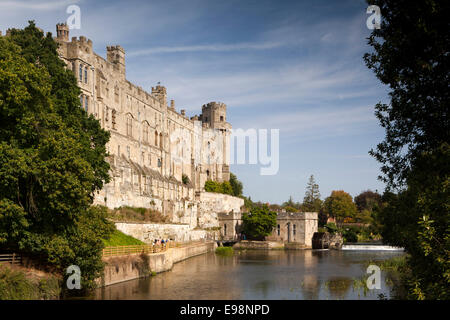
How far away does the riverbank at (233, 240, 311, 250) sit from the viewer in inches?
2657

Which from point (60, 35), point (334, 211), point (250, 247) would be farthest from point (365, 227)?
point (60, 35)

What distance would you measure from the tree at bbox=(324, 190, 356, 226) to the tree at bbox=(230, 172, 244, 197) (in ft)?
68.4

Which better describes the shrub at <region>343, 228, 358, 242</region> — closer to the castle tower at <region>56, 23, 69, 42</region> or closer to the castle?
the castle

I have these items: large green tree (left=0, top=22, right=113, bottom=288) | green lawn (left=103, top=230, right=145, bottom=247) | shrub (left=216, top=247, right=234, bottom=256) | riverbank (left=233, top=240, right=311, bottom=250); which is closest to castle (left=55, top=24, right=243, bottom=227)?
green lawn (left=103, top=230, right=145, bottom=247)

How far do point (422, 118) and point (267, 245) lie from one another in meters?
54.0

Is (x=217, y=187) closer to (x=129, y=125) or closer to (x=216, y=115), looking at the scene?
(x=216, y=115)

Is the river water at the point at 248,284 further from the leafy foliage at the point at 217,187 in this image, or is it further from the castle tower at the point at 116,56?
the leafy foliage at the point at 217,187

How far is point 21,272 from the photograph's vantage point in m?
19.2

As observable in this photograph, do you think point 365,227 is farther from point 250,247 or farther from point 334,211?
point 250,247

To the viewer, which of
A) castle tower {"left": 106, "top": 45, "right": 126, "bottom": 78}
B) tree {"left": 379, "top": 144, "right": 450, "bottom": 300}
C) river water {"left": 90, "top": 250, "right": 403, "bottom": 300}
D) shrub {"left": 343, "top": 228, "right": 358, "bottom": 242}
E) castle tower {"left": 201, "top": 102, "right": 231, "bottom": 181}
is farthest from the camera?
castle tower {"left": 201, "top": 102, "right": 231, "bottom": 181}

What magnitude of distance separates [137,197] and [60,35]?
1746cm

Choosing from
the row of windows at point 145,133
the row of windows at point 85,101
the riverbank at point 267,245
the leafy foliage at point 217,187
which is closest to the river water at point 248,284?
the row of windows at point 85,101

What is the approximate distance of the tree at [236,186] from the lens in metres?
103

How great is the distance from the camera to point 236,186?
103m
